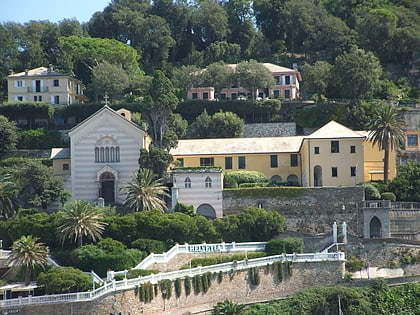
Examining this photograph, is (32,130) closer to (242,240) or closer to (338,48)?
(242,240)

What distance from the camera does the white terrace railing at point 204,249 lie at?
6619cm

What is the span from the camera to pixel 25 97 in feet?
323

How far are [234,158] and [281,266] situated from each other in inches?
634

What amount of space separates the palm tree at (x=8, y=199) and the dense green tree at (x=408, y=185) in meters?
23.9

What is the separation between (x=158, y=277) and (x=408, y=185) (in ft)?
67.4

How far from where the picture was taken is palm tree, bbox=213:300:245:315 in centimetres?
6153

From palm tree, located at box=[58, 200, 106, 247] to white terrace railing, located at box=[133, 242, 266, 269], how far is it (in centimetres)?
383

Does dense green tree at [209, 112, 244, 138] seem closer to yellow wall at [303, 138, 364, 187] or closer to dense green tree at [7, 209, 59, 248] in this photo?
yellow wall at [303, 138, 364, 187]

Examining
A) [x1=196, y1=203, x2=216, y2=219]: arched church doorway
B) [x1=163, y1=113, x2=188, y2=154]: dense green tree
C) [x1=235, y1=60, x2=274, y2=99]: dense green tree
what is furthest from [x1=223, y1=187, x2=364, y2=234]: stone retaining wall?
[x1=235, y1=60, x2=274, y2=99]: dense green tree

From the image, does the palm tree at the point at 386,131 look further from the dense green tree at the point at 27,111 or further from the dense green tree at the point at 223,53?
the dense green tree at the point at 223,53

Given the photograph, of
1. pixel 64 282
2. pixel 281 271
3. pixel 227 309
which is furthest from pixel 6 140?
pixel 227 309

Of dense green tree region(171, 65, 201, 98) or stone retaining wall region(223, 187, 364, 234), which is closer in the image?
A: stone retaining wall region(223, 187, 364, 234)

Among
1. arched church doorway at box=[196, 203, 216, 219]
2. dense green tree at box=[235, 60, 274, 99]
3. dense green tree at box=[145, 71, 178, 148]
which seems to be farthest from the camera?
dense green tree at box=[235, 60, 274, 99]

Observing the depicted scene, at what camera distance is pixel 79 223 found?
66812mm
